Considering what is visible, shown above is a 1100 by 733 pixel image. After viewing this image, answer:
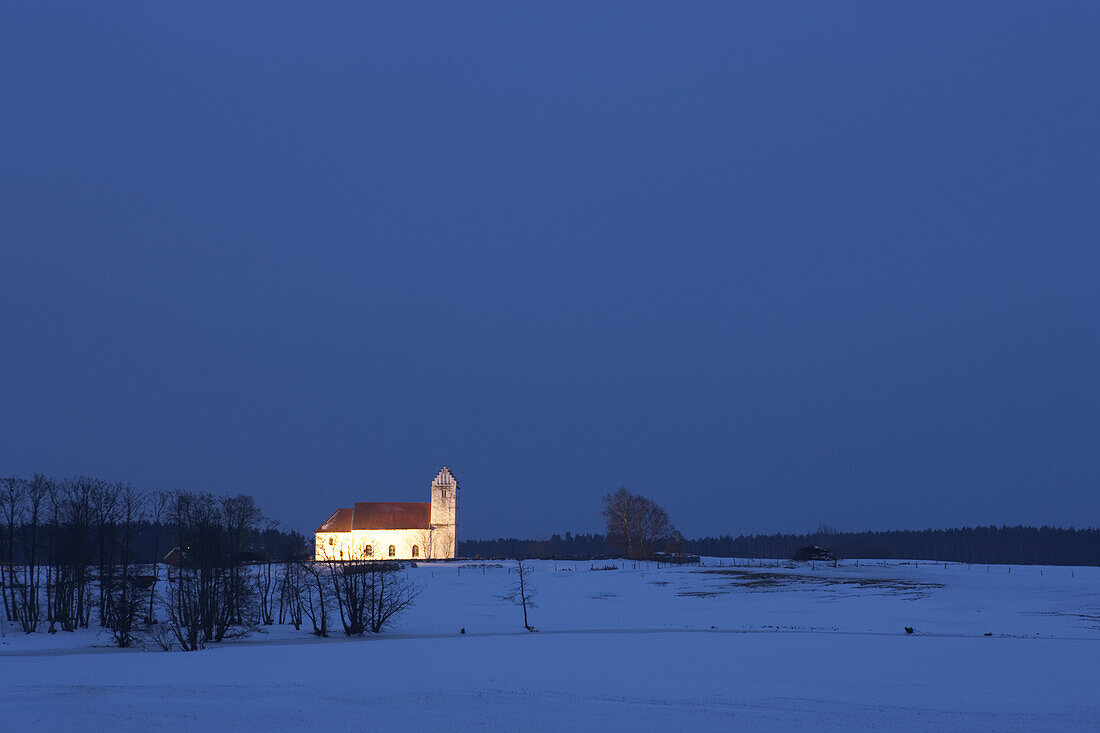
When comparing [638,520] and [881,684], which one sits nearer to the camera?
[881,684]

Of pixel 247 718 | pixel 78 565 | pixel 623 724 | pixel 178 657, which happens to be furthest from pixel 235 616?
pixel 623 724

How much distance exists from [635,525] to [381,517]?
1284 inches

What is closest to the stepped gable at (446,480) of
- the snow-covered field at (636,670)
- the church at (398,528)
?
the church at (398,528)

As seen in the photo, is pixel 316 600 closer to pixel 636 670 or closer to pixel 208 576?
pixel 208 576

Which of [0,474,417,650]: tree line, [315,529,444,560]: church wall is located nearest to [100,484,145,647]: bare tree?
[0,474,417,650]: tree line

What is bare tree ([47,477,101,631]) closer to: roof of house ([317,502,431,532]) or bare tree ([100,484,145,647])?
bare tree ([100,484,145,647])

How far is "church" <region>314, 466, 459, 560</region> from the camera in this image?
124 m

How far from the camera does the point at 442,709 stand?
106 feet

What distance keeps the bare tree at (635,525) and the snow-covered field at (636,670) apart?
43593mm

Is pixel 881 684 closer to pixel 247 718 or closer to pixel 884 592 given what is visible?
pixel 247 718

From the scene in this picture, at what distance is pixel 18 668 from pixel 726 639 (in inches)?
1397

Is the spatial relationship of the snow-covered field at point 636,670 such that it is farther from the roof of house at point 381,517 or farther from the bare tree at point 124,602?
the roof of house at point 381,517

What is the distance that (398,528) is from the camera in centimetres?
12406

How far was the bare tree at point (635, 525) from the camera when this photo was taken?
408 ft
